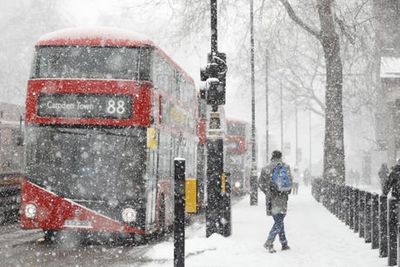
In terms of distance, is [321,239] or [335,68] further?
[335,68]

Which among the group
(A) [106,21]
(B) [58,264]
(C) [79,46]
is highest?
(A) [106,21]

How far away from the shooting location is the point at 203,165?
2414 cm

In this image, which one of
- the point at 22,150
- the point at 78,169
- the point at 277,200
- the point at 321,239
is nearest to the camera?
the point at 277,200

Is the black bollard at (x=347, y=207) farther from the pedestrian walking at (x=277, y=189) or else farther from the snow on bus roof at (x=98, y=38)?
the snow on bus roof at (x=98, y=38)

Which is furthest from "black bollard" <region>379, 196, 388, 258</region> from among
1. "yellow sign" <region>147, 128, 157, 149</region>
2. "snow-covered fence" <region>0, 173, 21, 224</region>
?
"snow-covered fence" <region>0, 173, 21, 224</region>

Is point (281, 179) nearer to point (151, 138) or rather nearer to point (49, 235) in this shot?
point (151, 138)

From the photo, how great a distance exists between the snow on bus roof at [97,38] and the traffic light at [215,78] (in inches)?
45.0

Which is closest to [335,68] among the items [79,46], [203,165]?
[203,165]

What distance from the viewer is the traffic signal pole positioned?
14727 mm

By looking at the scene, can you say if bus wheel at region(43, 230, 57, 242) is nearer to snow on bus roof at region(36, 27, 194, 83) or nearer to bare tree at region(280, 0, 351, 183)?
snow on bus roof at region(36, 27, 194, 83)

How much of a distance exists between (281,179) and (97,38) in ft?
14.4

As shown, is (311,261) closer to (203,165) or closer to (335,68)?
(203,165)

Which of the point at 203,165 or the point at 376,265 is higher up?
the point at 203,165

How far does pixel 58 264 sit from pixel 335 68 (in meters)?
17.4
